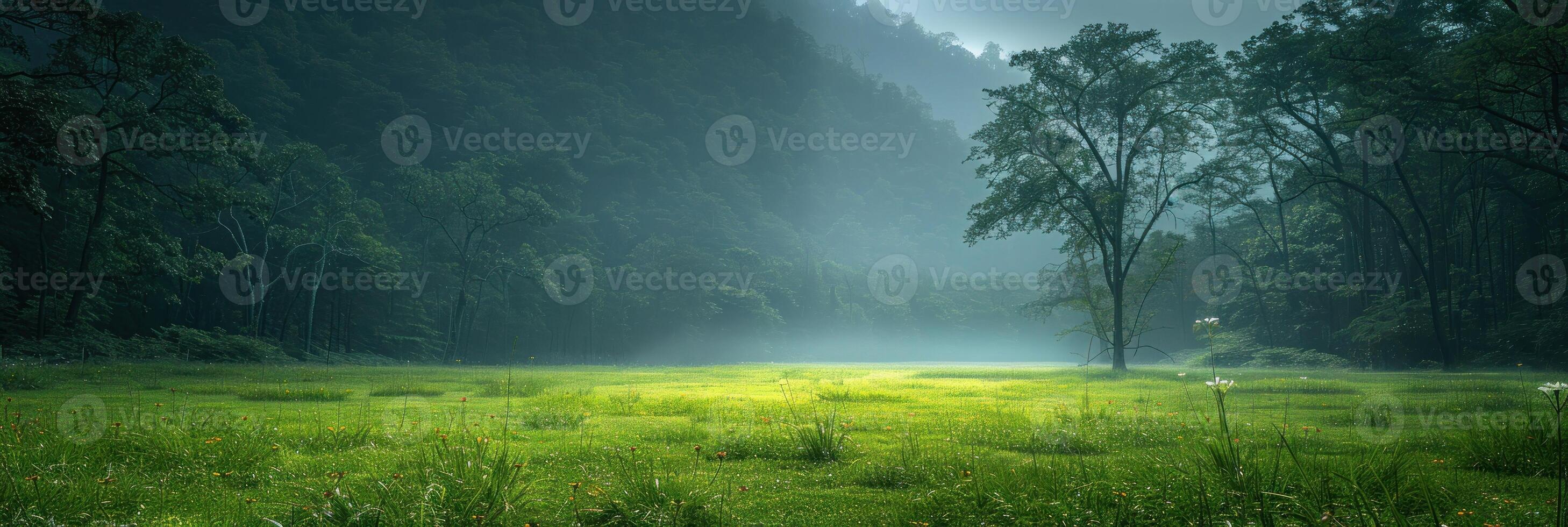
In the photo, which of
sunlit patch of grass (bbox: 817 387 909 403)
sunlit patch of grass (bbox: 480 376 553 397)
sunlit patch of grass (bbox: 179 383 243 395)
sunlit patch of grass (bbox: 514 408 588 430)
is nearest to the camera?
sunlit patch of grass (bbox: 514 408 588 430)

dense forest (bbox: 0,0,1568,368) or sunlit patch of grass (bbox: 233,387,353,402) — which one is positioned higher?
dense forest (bbox: 0,0,1568,368)

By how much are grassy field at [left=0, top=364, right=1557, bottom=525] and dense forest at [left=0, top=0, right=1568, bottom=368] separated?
68.5 inches

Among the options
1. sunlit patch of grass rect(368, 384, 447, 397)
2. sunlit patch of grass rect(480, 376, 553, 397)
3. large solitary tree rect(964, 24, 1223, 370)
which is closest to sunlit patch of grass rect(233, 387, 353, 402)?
sunlit patch of grass rect(368, 384, 447, 397)

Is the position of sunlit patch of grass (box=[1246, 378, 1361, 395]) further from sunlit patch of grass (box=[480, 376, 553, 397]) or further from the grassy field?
sunlit patch of grass (box=[480, 376, 553, 397])

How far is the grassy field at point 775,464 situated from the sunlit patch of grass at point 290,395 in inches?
6.7

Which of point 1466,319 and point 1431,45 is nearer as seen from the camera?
point 1431,45

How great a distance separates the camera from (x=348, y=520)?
4293 mm

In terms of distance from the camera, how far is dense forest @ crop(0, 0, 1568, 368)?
2558 centimetres

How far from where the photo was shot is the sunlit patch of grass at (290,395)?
1302 centimetres

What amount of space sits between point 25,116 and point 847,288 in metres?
72.2

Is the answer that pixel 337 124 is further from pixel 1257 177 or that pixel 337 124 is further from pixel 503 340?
pixel 1257 177

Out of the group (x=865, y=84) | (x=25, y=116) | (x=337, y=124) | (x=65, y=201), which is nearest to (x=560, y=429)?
(x=25, y=116)

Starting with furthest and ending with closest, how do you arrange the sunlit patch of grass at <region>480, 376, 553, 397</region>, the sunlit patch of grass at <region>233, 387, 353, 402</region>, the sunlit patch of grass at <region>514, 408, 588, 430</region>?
1. the sunlit patch of grass at <region>480, 376, 553, 397</region>
2. the sunlit patch of grass at <region>233, 387, 353, 402</region>
3. the sunlit patch of grass at <region>514, 408, 588, 430</region>

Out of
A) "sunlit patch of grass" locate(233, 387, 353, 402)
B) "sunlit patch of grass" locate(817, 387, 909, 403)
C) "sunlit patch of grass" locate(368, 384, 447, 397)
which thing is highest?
"sunlit patch of grass" locate(233, 387, 353, 402)
